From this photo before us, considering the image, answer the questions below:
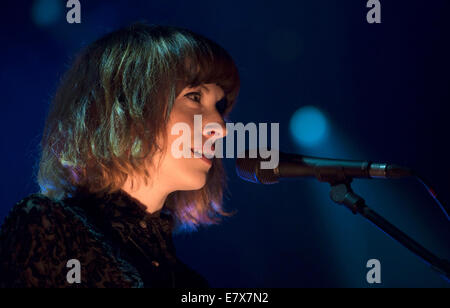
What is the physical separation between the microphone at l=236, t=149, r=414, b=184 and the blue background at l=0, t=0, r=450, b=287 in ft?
4.33

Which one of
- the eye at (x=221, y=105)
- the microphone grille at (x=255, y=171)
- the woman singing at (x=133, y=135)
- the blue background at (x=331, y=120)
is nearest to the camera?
the microphone grille at (x=255, y=171)

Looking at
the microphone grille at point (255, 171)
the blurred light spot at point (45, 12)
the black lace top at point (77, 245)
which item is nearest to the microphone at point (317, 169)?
the microphone grille at point (255, 171)

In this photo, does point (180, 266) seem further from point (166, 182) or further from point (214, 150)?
point (214, 150)

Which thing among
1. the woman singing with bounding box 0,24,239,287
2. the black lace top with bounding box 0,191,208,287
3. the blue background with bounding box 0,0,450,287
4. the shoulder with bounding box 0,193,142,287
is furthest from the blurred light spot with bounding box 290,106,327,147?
the shoulder with bounding box 0,193,142,287

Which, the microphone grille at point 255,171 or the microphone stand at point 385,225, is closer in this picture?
the microphone stand at point 385,225

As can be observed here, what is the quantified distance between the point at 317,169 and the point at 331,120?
60.5 inches

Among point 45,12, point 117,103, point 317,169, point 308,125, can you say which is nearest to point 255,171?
point 317,169

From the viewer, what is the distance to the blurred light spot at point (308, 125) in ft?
8.16

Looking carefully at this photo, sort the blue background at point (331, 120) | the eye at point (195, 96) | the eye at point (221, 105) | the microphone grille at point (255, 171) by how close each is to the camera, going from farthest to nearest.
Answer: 1. the blue background at point (331, 120)
2. the eye at point (221, 105)
3. the eye at point (195, 96)
4. the microphone grille at point (255, 171)

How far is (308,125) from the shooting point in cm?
248

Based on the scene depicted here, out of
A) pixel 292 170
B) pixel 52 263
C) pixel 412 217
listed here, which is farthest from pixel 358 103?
pixel 52 263

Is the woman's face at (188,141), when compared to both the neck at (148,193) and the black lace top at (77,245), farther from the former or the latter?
the black lace top at (77,245)

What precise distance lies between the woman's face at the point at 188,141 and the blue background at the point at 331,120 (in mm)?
1118

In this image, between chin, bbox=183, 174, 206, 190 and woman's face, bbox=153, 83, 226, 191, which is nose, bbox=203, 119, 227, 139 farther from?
chin, bbox=183, 174, 206, 190
